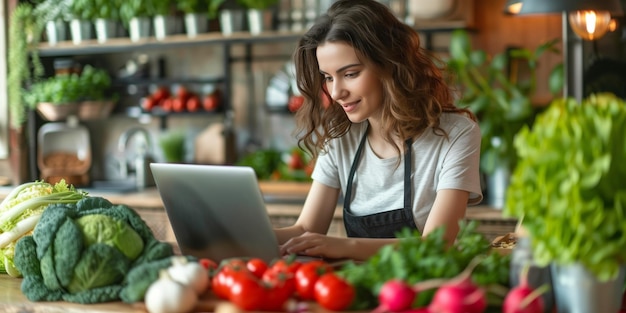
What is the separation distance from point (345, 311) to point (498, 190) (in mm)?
3009

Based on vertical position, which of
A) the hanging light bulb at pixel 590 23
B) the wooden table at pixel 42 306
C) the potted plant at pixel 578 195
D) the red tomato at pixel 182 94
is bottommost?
the wooden table at pixel 42 306

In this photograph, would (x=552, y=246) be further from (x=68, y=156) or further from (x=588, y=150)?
(x=68, y=156)

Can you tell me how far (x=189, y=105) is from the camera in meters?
5.75

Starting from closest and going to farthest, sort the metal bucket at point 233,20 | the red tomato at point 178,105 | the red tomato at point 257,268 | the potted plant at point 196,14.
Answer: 1. the red tomato at point 257,268
2. the metal bucket at point 233,20
3. the potted plant at point 196,14
4. the red tomato at point 178,105

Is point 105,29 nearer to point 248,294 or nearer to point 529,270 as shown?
point 248,294

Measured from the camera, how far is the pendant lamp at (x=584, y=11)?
3518 millimetres

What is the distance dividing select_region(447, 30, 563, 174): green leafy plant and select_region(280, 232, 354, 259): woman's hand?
2.37 m

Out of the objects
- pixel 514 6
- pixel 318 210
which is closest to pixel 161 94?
pixel 514 6

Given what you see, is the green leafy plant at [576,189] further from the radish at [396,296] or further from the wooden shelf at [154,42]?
the wooden shelf at [154,42]

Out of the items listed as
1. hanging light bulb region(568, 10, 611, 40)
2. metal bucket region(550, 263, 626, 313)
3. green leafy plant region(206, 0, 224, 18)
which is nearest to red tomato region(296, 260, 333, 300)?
metal bucket region(550, 263, 626, 313)

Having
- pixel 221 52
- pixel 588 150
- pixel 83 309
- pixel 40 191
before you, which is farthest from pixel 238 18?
pixel 588 150

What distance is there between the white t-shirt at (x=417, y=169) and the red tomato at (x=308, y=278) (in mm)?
800

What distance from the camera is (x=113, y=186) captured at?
579 cm

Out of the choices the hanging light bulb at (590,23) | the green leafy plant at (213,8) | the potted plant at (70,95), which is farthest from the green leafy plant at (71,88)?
the hanging light bulb at (590,23)
